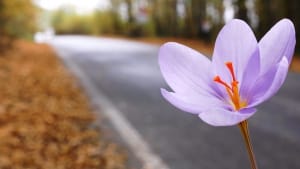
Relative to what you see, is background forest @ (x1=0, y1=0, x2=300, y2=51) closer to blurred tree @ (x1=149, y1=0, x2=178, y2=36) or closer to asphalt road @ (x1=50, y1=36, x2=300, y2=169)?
blurred tree @ (x1=149, y1=0, x2=178, y2=36)

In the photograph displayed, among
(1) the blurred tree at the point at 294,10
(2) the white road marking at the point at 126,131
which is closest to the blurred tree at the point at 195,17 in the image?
(1) the blurred tree at the point at 294,10

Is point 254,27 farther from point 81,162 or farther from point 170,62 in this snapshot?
point 170,62

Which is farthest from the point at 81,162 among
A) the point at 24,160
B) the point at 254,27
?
the point at 254,27

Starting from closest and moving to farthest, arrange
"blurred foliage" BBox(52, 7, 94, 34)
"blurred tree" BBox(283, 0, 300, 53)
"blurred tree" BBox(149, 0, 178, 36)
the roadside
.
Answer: the roadside, "blurred tree" BBox(283, 0, 300, 53), "blurred tree" BBox(149, 0, 178, 36), "blurred foliage" BBox(52, 7, 94, 34)

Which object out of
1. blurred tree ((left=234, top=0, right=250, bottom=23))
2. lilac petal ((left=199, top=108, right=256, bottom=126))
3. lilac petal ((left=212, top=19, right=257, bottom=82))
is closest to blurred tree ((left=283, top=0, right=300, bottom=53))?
blurred tree ((left=234, top=0, right=250, bottom=23))

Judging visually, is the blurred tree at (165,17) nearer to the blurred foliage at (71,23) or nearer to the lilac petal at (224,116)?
the lilac petal at (224,116)

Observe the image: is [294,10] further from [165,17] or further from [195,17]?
[165,17]

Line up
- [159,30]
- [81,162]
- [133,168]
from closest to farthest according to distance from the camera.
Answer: [81,162] → [133,168] → [159,30]
